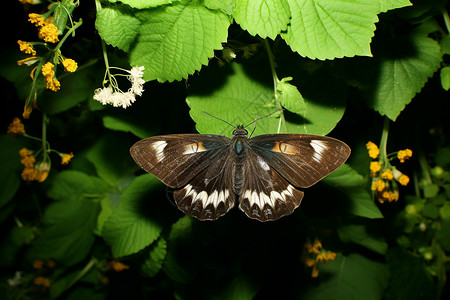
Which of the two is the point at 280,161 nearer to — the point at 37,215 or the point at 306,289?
the point at 306,289

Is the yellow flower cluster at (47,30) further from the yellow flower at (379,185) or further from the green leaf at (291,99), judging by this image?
the yellow flower at (379,185)

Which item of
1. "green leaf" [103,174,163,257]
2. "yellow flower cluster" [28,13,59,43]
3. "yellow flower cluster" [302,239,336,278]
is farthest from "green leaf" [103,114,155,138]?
"yellow flower cluster" [302,239,336,278]

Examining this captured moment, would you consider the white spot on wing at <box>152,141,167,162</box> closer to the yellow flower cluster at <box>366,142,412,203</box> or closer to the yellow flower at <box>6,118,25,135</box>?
the yellow flower cluster at <box>366,142,412,203</box>

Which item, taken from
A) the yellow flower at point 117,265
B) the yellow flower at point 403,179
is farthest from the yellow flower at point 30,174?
the yellow flower at point 403,179

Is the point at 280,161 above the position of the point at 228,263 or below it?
above

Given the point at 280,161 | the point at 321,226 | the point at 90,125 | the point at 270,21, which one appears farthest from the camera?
the point at 90,125

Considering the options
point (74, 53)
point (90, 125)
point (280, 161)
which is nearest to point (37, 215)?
point (90, 125)

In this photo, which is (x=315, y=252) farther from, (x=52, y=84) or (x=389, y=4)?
(x=52, y=84)
